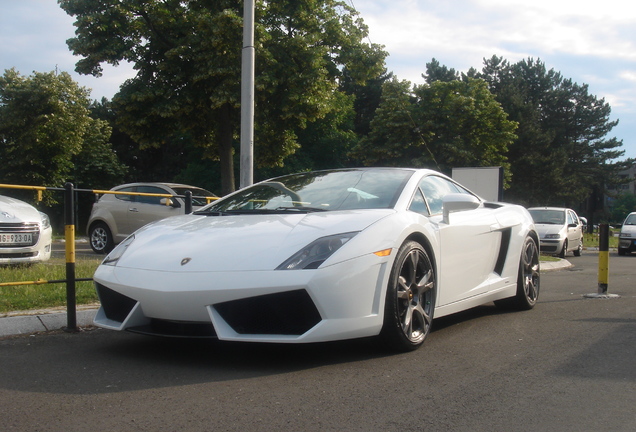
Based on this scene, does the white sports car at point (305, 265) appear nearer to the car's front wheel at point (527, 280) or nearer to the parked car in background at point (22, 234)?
the car's front wheel at point (527, 280)

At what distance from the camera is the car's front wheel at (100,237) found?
13.9 meters

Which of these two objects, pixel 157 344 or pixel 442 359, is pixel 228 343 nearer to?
pixel 157 344

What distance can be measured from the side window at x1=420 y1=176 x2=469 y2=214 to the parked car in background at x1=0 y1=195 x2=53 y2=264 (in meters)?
5.35

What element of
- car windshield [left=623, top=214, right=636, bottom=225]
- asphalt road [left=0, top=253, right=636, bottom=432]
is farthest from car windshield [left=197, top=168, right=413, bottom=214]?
car windshield [left=623, top=214, right=636, bottom=225]

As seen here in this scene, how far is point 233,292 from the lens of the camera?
13.1 ft

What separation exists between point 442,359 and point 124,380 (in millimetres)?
1977

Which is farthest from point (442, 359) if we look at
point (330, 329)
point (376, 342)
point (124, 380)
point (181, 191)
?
point (181, 191)

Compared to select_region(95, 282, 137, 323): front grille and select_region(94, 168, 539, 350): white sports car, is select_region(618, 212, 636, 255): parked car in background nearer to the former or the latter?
select_region(94, 168, 539, 350): white sports car

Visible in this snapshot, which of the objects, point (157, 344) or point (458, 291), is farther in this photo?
point (458, 291)

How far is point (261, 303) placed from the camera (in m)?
4.03

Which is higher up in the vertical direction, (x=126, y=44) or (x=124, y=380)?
(x=126, y=44)

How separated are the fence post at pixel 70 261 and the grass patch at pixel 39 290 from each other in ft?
2.13

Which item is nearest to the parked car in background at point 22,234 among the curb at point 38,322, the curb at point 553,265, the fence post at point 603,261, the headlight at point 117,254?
the curb at point 38,322

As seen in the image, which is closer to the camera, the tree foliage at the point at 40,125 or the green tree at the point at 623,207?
the tree foliage at the point at 40,125
